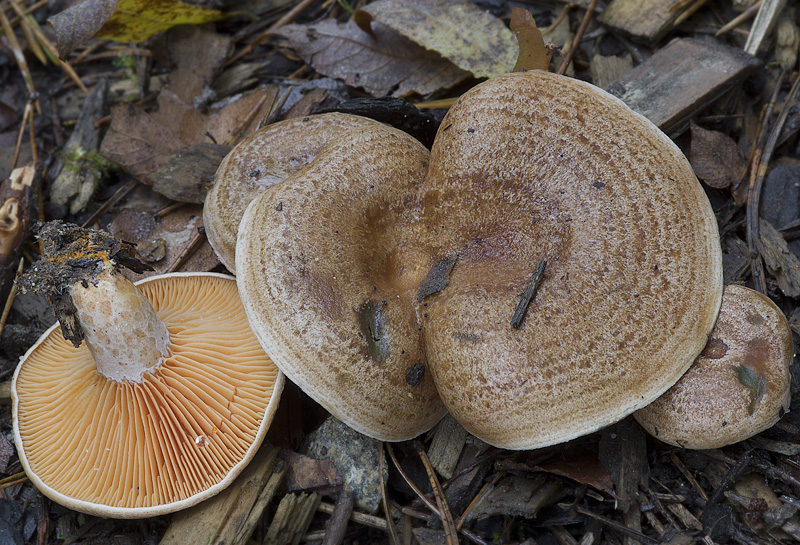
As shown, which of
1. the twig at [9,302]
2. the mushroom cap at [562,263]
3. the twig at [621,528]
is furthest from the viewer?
the twig at [9,302]

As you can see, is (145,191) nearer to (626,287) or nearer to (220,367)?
(220,367)

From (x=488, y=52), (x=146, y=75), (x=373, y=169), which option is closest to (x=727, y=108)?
(x=488, y=52)

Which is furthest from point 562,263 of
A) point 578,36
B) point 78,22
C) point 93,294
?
point 78,22

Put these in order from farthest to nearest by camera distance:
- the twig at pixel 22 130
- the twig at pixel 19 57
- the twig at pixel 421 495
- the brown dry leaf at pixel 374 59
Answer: the twig at pixel 19 57
the twig at pixel 22 130
the brown dry leaf at pixel 374 59
the twig at pixel 421 495

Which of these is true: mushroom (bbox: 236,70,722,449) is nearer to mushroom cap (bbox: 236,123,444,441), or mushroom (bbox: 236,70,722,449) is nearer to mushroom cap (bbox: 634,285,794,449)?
mushroom cap (bbox: 236,123,444,441)

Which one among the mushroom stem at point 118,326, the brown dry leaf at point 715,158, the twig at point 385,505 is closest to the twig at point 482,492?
the twig at point 385,505

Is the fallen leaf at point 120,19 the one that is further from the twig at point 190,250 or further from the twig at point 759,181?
the twig at point 759,181
